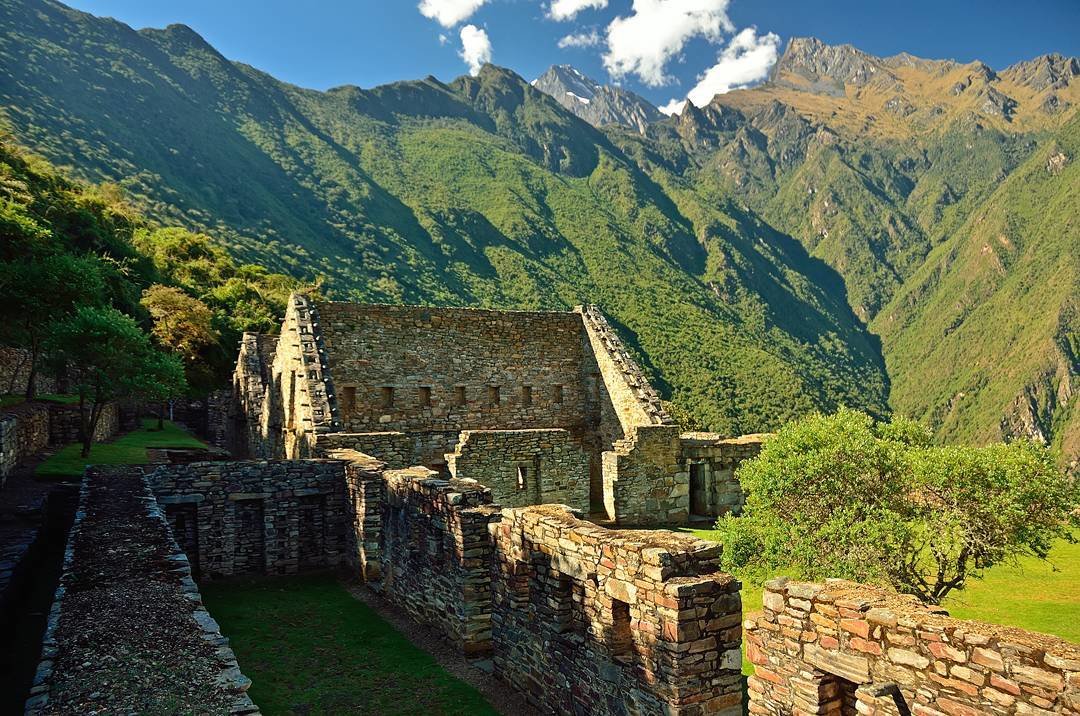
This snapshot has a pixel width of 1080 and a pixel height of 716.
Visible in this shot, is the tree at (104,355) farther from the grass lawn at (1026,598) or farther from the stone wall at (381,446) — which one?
the grass lawn at (1026,598)

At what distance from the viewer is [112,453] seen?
20688 millimetres

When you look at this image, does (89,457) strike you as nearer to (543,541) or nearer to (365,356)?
(365,356)

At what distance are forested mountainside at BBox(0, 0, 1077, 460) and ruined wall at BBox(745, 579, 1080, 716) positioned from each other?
2175 inches

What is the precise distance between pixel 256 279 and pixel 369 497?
165 feet

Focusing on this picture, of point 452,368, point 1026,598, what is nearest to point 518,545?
point 1026,598

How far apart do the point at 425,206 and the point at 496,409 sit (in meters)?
80.6

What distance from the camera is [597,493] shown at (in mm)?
21484

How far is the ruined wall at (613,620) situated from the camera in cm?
600

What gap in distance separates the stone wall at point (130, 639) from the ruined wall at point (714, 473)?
13.9 meters

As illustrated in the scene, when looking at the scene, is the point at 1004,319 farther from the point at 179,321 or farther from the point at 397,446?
the point at 397,446

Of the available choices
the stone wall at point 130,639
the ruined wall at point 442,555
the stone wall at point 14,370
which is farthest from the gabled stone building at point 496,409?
the stone wall at point 14,370

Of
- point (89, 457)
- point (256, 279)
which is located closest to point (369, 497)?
point (89, 457)

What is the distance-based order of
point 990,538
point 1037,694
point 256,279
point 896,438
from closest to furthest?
1. point 1037,694
2. point 990,538
3. point 896,438
4. point 256,279

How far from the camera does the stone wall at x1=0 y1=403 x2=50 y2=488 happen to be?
1554cm
